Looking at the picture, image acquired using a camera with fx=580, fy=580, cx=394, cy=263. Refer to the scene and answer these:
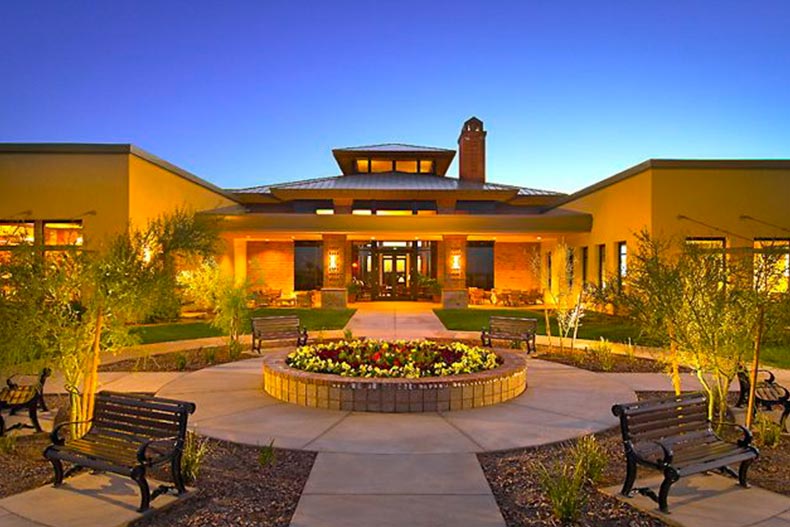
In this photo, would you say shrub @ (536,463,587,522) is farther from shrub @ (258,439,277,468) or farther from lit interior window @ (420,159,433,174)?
lit interior window @ (420,159,433,174)

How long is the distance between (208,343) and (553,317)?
13872 millimetres

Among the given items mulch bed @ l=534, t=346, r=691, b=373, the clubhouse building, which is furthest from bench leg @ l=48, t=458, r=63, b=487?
mulch bed @ l=534, t=346, r=691, b=373

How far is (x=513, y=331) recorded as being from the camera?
47.9 feet

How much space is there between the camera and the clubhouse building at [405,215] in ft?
66.8

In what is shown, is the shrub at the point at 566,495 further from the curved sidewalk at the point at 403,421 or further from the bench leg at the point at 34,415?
the bench leg at the point at 34,415

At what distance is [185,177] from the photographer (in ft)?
85.8

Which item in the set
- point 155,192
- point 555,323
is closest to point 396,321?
point 555,323

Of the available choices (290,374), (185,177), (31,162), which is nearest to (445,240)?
(185,177)

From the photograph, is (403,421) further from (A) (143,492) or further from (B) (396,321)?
(B) (396,321)

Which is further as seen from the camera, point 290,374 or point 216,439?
point 290,374

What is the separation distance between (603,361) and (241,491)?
9.20m

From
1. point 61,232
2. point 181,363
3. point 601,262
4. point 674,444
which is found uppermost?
point 61,232

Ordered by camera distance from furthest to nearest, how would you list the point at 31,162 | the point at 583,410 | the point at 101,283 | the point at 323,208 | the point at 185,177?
1. the point at 323,208
2. the point at 185,177
3. the point at 31,162
4. the point at 583,410
5. the point at 101,283

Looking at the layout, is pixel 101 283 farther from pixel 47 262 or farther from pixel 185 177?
pixel 185 177
